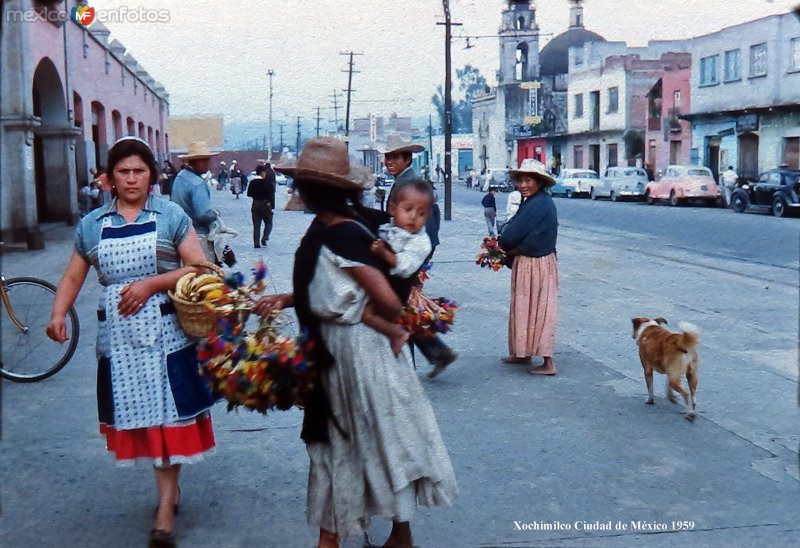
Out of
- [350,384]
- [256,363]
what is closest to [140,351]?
[256,363]

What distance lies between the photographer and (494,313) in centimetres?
991

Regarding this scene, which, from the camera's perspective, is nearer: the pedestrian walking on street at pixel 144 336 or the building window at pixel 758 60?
the pedestrian walking on street at pixel 144 336

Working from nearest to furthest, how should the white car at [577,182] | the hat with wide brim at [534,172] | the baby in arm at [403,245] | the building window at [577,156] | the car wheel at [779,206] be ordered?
the baby in arm at [403,245], the hat with wide brim at [534,172], the car wheel at [779,206], the white car at [577,182], the building window at [577,156]

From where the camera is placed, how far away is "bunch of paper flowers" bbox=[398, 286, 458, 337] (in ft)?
12.8

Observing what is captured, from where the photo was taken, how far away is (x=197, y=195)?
8266 mm

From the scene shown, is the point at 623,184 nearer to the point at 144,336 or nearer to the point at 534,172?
the point at 534,172

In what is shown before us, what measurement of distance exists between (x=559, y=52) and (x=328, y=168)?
77.0 metres

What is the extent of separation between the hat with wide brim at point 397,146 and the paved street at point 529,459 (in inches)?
64.5

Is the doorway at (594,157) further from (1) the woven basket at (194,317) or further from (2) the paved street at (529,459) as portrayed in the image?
(1) the woven basket at (194,317)

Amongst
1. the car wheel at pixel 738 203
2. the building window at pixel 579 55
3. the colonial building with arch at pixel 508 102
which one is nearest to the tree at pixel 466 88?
the colonial building with arch at pixel 508 102

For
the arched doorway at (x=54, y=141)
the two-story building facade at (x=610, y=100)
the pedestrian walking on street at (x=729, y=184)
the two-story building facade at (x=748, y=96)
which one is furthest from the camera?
the two-story building facade at (x=610, y=100)

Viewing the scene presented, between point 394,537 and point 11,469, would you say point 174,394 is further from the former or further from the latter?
point 11,469

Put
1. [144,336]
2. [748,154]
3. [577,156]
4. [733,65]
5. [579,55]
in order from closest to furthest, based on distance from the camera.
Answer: [144,336] < [733,65] < [748,154] < [579,55] < [577,156]

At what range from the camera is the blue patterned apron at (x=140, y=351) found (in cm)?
399
